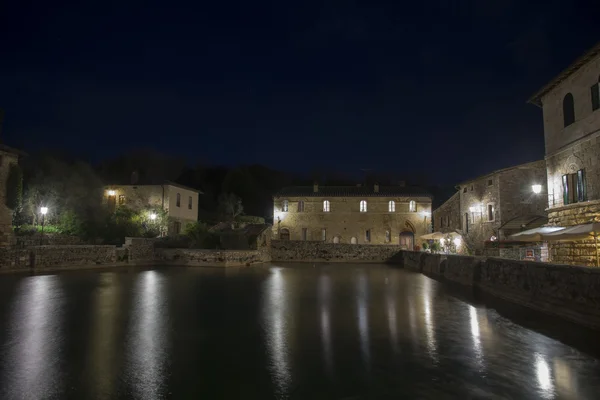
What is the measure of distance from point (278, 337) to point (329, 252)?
2927 centimetres

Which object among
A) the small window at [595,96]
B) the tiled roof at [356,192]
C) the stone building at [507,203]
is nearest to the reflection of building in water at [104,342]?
the small window at [595,96]

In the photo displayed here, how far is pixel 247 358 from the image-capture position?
266 inches

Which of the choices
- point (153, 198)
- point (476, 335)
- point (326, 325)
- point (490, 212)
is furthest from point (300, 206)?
point (476, 335)

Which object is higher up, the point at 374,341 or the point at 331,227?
the point at 331,227

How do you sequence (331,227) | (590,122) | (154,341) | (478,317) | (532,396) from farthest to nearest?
(331,227) < (590,122) < (478,317) < (154,341) < (532,396)

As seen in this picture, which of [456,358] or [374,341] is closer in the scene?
[456,358]

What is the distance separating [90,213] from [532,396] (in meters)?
34.1

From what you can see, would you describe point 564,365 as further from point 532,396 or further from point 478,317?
point 478,317

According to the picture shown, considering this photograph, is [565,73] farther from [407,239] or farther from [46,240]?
[46,240]

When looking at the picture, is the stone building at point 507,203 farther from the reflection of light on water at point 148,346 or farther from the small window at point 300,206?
the reflection of light on water at point 148,346

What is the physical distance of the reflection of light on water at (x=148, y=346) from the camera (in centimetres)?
543

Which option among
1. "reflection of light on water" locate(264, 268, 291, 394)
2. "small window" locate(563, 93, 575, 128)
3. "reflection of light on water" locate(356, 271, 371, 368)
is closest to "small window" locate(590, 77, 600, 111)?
"small window" locate(563, 93, 575, 128)

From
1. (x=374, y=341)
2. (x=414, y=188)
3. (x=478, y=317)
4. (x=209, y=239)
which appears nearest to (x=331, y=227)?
(x=414, y=188)

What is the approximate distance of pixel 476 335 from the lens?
28.6ft
